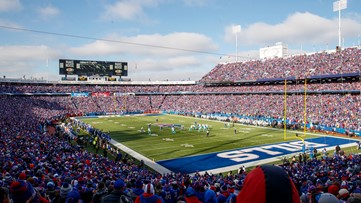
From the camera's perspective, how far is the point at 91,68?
214 feet

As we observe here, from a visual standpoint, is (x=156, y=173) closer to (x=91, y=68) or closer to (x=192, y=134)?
(x=192, y=134)

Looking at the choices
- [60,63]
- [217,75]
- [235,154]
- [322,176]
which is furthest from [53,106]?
[322,176]

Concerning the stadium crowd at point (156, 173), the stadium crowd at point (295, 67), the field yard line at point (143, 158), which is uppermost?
the stadium crowd at point (295, 67)

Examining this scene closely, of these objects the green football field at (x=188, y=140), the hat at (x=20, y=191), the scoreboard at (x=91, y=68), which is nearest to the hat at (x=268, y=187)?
the hat at (x=20, y=191)

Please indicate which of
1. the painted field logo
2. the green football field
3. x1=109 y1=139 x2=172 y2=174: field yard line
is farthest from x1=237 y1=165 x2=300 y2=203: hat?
the green football field

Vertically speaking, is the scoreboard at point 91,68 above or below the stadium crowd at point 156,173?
above

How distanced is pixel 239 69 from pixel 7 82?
50.9 metres

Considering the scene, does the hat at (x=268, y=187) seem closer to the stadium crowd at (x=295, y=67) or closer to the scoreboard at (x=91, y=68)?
the stadium crowd at (x=295, y=67)

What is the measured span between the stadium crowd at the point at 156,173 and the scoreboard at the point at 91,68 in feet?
13.3

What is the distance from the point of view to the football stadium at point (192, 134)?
17.7 ft

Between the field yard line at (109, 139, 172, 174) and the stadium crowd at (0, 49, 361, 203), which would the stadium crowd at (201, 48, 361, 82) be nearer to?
the stadium crowd at (0, 49, 361, 203)

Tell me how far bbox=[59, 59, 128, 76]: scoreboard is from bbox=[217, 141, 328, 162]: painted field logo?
169 ft

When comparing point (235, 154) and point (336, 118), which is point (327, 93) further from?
point (235, 154)

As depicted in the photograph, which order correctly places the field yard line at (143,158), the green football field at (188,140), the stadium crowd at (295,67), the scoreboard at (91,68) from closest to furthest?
the field yard line at (143,158) → the green football field at (188,140) → the stadium crowd at (295,67) → the scoreboard at (91,68)
